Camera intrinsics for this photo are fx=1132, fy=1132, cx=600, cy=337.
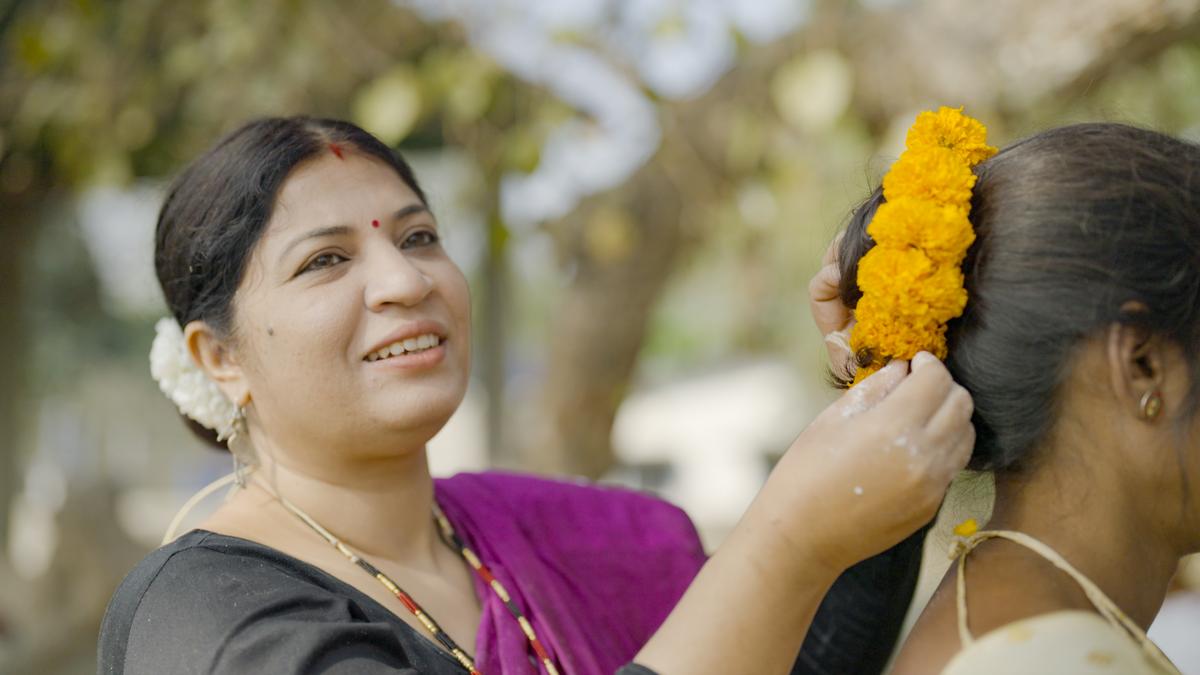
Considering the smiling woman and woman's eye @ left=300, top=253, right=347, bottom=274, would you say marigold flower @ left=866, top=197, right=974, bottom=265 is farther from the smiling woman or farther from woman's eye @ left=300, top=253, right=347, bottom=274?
woman's eye @ left=300, top=253, right=347, bottom=274

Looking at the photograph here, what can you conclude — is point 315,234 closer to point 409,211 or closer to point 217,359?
point 409,211

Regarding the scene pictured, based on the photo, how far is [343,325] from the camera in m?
1.72

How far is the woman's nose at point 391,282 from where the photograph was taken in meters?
1.73

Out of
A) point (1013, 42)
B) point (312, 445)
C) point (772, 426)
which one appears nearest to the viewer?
point (312, 445)

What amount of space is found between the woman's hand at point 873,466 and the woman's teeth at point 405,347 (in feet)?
2.22

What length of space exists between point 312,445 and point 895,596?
981 mm

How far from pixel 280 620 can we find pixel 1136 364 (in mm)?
1099

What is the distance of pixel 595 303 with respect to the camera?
4.02 meters

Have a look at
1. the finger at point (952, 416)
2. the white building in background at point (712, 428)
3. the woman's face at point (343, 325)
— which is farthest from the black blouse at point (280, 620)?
the white building in background at point (712, 428)

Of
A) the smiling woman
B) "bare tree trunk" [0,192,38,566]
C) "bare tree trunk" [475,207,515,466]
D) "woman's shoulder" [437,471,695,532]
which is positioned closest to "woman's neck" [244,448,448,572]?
the smiling woman

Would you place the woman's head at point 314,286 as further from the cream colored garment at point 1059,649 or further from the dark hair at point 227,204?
the cream colored garment at point 1059,649

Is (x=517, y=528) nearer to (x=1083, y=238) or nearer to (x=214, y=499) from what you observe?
(x=1083, y=238)

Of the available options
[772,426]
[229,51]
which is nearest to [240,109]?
[229,51]

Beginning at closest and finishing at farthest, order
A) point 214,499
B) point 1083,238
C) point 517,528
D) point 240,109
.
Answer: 1. point 1083,238
2. point 517,528
3. point 240,109
4. point 214,499
